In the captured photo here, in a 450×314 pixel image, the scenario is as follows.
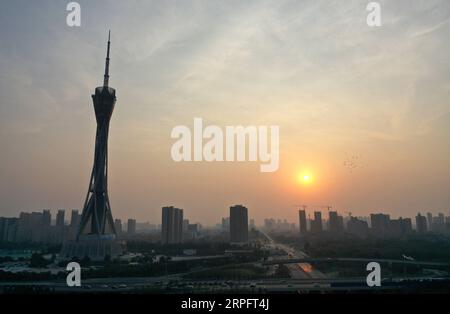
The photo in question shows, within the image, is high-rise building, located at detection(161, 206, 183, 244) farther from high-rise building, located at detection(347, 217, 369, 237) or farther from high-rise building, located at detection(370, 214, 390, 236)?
high-rise building, located at detection(370, 214, 390, 236)

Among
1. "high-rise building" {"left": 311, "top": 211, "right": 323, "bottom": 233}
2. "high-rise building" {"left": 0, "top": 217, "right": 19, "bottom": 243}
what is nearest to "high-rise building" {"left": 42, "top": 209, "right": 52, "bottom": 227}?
"high-rise building" {"left": 0, "top": 217, "right": 19, "bottom": 243}

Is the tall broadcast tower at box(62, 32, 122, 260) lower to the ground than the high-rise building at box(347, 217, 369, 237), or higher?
higher

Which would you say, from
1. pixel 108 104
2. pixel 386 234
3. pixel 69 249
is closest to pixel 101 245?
pixel 69 249

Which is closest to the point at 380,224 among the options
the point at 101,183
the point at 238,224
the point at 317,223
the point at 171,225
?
the point at 317,223

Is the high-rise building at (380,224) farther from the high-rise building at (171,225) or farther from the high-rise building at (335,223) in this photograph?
the high-rise building at (171,225)
